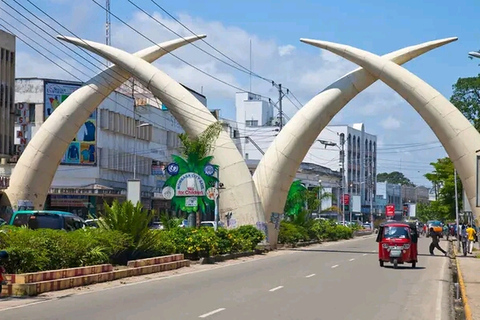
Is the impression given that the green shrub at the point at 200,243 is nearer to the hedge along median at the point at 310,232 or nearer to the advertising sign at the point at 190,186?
the advertising sign at the point at 190,186

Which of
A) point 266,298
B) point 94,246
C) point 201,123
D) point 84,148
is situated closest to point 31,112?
point 84,148

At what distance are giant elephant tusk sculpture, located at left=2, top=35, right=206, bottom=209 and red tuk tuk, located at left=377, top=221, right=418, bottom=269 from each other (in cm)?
2414

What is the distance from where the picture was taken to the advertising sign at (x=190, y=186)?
3922 centimetres

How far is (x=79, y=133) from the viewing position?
6619cm

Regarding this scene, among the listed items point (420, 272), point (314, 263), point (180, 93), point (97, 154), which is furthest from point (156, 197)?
point (420, 272)

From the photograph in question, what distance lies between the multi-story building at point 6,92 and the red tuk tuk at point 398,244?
1161 inches

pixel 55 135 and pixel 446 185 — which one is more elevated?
pixel 55 135

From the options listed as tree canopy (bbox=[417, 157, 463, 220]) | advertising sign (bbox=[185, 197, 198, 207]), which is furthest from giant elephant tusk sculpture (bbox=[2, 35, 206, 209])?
tree canopy (bbox=[417, 157, 463, 220])

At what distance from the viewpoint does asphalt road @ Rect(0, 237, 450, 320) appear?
15.0 metres

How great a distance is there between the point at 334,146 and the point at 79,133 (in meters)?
58.8

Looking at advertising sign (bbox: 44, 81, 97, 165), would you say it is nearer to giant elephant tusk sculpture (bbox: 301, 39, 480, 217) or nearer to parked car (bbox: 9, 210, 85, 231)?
giant elephant tusk sculpture (bbox: 301, 39, 480, 217)

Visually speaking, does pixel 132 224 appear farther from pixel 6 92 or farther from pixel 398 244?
pixel 6 92

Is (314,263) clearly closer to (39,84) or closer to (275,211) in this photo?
(275,211)

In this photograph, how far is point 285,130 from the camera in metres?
48.9
